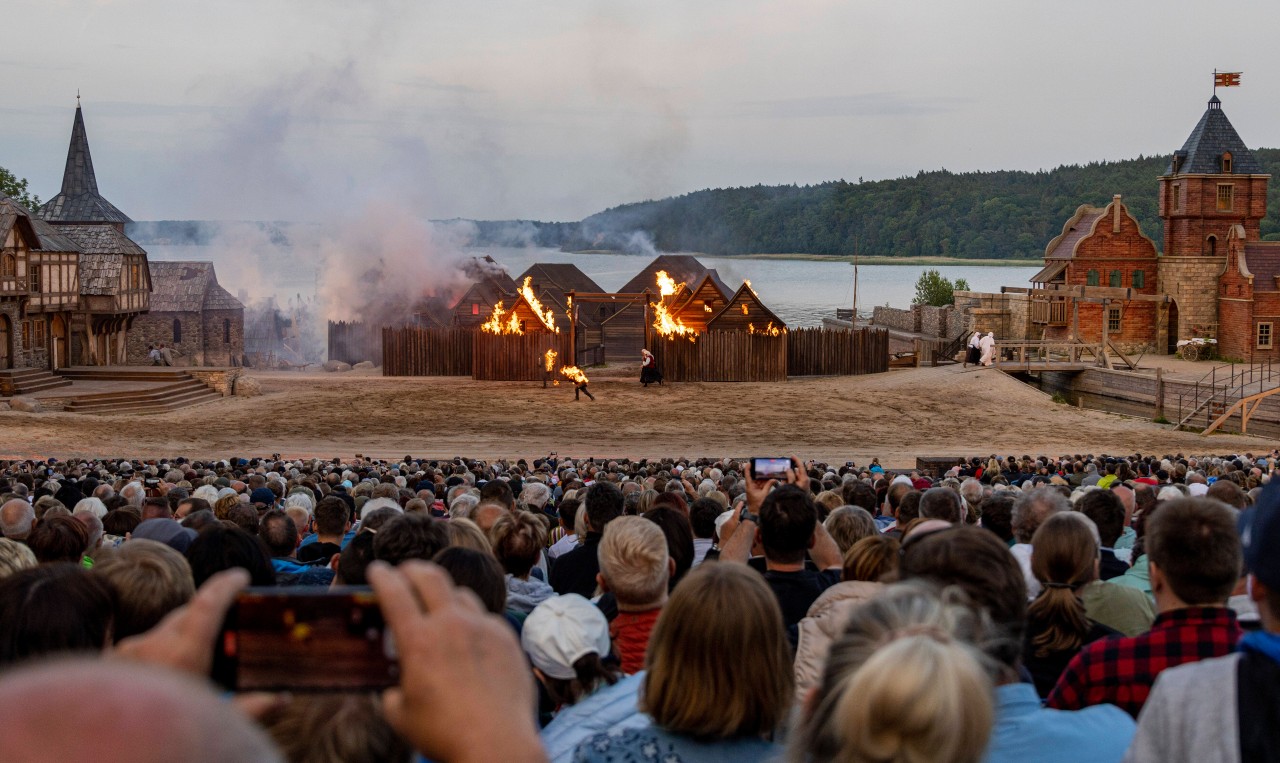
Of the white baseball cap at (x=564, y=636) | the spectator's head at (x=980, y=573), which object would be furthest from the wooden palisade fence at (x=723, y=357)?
the spectator's head at (x=980, y=573)

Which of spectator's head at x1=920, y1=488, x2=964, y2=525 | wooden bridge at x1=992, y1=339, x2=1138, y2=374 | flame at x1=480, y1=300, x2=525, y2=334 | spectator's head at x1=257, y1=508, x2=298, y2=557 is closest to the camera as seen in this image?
spectator's head at x1=257, y1=508, x2=298, y2=557

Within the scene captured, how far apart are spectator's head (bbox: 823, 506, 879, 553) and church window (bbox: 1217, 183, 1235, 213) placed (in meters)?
46.9

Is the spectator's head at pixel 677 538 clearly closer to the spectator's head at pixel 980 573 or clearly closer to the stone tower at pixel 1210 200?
the spectator's head at pixel 980 573

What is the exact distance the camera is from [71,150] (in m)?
49.1

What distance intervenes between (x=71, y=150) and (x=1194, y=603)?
172ft

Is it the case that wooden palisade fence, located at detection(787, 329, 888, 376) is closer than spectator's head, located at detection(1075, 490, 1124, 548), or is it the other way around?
spectator's head, located at detection(1075, 490, 1124, 548)

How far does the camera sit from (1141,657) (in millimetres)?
3783

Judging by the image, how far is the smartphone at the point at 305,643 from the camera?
1803 millimetres

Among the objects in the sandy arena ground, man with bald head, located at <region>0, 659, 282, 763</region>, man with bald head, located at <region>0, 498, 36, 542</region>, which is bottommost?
the sandy arena ground

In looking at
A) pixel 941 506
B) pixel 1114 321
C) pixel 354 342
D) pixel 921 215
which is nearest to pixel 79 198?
pixel 354 342

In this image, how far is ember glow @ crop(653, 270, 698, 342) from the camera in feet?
133

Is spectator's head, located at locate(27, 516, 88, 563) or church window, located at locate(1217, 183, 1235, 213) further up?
church window, located at locate(1217, 183, 1235, 213)

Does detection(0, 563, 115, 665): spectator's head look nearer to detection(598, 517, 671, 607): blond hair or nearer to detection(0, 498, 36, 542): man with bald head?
detection(598, 517, 671, 607): blond hair

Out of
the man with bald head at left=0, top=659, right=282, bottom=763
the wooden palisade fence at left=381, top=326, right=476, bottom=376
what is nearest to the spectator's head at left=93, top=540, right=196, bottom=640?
the man with bald head at left=0, top=659, right=282, bottom=763
